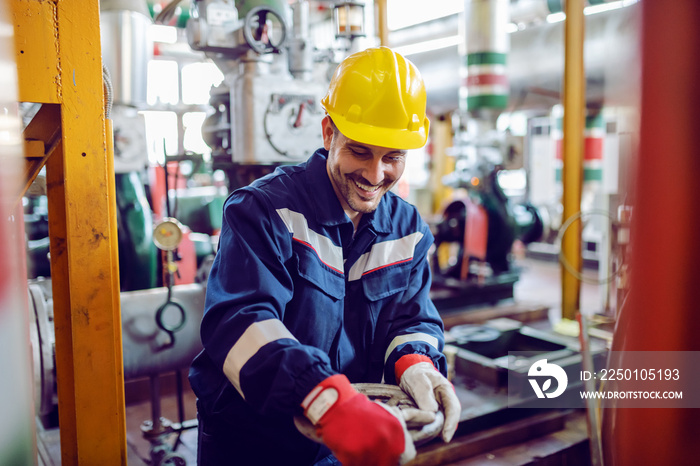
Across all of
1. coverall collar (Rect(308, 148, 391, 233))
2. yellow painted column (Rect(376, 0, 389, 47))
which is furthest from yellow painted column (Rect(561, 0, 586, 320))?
coverall collar (Rect(308, 148, 391, 233))

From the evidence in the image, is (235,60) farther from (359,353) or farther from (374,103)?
(359,353)

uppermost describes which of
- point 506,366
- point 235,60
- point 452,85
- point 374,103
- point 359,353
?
point 452,85

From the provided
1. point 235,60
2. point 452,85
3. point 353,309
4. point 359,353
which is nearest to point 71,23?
point 353,309

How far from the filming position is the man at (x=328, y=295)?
1.09 meters

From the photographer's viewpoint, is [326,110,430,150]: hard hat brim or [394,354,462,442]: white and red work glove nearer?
[394,354,462,442]: white and red work glove

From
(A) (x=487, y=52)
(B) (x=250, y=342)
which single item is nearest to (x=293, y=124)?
(B) (x=250, y=342)

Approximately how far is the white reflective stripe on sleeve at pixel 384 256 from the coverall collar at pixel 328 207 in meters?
0.05

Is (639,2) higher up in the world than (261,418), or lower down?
higher up

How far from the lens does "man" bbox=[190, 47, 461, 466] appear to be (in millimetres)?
1092

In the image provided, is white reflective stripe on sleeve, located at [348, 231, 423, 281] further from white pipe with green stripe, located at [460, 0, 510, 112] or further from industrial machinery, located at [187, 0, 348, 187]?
white pipe with green stripe, located at [460, 0, 510, 112]

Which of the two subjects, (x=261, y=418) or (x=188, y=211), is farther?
(x=188, y=211)

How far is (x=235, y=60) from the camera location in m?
2.57

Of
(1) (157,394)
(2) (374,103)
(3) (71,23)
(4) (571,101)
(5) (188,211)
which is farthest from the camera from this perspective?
(5) (188,211)

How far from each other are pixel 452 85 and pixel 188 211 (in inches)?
116
